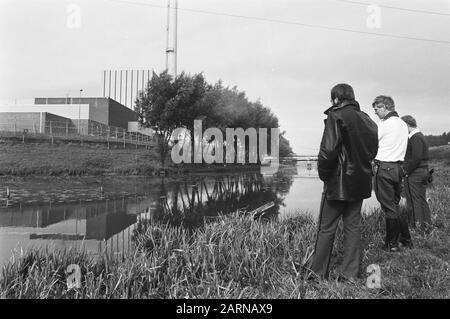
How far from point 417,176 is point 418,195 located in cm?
31

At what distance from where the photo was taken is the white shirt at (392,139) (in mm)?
5055

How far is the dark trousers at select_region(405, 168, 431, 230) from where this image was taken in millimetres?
6004

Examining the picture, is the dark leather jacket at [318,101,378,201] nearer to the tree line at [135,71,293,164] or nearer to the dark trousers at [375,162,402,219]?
the dark trousers at [375,162,402,219]

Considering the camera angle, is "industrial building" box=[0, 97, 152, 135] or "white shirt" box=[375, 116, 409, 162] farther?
"industrial building" box=[0, 97, 152, 135]

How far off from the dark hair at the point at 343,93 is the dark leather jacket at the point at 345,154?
0.20 ft

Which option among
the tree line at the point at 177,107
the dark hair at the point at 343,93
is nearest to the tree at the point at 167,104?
the tree line at the point at 177,107

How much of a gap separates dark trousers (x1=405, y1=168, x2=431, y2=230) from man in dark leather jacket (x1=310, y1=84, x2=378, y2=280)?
2645 millimetres

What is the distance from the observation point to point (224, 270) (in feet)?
13.0

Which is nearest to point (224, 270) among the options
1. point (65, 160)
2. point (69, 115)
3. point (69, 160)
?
point (65, 160)

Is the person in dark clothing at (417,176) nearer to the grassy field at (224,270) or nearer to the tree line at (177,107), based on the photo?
the grassy field at (224,270)

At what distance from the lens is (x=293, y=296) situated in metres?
3.22

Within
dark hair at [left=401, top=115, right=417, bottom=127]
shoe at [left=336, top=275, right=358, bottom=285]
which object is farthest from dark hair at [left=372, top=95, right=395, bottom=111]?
shoe at [left=336, top=275, right=358, bottom=285]

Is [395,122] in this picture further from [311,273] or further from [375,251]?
[311,273]

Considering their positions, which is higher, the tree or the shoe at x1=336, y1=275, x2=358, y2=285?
the tree
